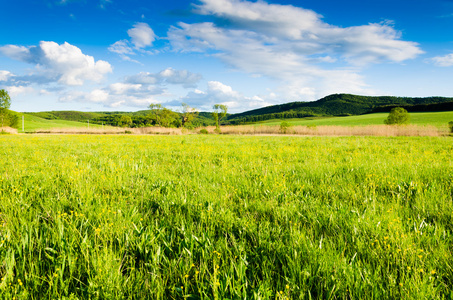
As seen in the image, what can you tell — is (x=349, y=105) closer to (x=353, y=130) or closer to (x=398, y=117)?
(x=398, y=117)

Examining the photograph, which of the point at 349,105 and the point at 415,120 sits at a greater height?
the point at 349,105

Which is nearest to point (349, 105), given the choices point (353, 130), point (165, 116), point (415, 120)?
point (415, 120)

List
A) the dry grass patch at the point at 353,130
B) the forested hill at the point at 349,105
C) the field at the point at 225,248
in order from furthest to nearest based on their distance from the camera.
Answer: the forested hill at the point at 349,105, the dry grass patch at the point at 353,130, the field at the point at 225,248

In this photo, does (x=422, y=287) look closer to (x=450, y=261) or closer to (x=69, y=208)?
(x=450, y=261)

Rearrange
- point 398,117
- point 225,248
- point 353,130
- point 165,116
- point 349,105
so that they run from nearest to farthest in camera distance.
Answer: point 225,248 → point 353,130 → point 398,117 → point 165,116 → point 349,105

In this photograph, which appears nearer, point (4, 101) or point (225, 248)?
point (225, 248)

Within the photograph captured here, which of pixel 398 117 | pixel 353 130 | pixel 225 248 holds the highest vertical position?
pixel 398 117

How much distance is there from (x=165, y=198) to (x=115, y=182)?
1433mm

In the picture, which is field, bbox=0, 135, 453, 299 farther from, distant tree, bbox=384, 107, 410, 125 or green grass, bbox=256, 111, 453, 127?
green grass, bbox=256, 111, 453, 127

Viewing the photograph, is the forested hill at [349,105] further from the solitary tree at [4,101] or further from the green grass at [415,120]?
the solitary tree at [4,101]

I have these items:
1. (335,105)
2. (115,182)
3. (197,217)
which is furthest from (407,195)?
(335,105)

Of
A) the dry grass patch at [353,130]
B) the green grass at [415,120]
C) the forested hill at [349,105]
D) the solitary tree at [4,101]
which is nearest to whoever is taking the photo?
the dry grass patch at [353,130]

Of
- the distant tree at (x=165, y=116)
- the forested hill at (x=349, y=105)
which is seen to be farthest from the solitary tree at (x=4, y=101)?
the forested hill at (x=349, y=105)

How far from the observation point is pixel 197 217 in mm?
2828
